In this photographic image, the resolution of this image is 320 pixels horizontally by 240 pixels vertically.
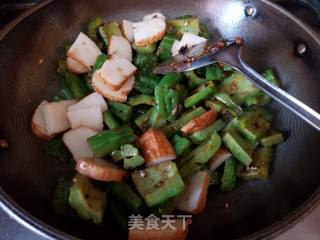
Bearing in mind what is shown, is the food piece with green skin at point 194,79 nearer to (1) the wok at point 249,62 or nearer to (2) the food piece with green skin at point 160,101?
(2) the food piece with green skin at point 160,101

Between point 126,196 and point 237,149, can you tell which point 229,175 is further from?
point 126,196

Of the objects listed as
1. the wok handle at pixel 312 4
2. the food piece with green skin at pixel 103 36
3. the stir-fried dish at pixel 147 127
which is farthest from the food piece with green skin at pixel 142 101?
the wok handle at pixel 312 4

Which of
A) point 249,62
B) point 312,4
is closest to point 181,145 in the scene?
point 249,62

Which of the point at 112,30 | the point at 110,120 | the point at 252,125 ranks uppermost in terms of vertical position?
the point at 112,30

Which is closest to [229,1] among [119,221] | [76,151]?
[76,151]

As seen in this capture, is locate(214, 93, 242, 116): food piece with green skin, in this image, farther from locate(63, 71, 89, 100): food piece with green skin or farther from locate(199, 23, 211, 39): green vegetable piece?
locate(63, 71, 89, 100): food piece with green skin

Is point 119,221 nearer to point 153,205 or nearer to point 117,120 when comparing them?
point 153,205

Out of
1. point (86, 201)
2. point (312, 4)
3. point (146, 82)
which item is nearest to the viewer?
point (86, 201)
